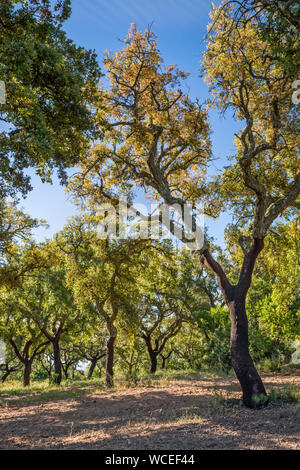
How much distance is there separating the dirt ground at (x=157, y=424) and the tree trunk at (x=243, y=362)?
1.05 ft

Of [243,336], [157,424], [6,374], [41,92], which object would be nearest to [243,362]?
[243,336]

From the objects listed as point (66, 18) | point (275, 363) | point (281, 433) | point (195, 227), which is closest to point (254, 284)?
point (275, 363)

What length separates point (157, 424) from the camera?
6316 mm

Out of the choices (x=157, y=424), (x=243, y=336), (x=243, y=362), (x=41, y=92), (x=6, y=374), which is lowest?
(x=6, y=374)

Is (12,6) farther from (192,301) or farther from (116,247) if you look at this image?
(192,301)

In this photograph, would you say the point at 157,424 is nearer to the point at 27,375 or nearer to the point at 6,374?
the point at 27,375

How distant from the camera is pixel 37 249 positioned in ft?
53.7

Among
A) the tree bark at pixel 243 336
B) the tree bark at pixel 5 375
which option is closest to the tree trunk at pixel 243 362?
the tree bark at pixel 243 336

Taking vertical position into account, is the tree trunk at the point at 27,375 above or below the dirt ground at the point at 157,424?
below

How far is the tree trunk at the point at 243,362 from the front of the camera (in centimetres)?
755

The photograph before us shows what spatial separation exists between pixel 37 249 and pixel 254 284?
1515 centimetres

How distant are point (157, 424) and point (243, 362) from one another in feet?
9.36

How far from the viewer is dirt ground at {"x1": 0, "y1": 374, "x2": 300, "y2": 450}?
494 centimetres

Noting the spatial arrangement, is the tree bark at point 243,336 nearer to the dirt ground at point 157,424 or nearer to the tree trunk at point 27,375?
the dirt ground at point 157,424
